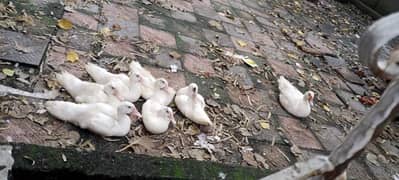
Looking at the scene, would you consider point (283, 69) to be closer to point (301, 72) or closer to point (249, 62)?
point (301, 72)

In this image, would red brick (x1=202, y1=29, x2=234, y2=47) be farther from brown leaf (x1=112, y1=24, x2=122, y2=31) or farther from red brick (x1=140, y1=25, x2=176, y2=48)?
brown leaf (x1=112, y1=24, x2=122, y2=31)

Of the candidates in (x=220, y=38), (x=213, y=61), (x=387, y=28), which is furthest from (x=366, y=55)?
(x=220, y=38)

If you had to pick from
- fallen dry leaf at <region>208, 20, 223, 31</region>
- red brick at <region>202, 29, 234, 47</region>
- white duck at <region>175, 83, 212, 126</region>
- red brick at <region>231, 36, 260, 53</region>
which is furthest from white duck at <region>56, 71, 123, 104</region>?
fallen dry leaf at <region>208, 20, 223, 31</region>

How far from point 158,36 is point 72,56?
0.99 meters

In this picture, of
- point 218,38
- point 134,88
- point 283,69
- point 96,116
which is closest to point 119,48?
point 134,88

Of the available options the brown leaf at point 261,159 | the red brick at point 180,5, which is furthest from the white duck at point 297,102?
the red brick at point 180,5

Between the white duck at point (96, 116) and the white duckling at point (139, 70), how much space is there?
1.84 feet

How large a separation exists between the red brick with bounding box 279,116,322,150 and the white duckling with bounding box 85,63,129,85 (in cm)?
126

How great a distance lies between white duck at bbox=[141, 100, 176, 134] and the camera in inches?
97.3

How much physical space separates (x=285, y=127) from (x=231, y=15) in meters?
2.26

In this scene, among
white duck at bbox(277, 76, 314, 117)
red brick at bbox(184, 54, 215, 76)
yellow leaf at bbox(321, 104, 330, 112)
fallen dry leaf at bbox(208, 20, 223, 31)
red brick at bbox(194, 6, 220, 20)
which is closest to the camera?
white duck at bbox(277, 76, 314, 117)

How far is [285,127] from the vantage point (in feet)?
10.1

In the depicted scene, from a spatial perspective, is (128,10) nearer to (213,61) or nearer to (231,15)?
(213,61)

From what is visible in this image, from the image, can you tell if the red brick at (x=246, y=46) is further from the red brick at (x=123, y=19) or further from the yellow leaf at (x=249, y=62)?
the red brick at (x=123, y=19)
